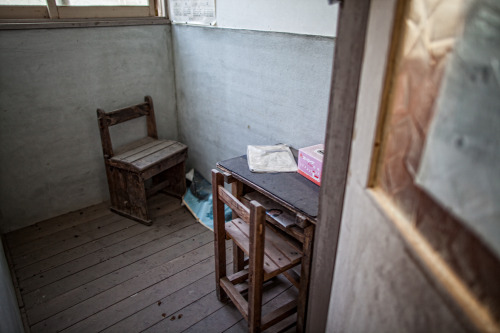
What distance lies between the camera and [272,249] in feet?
5.86

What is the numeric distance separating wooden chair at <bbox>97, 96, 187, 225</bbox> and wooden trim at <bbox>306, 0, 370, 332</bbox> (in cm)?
190

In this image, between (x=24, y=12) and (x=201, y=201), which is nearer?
(x=24, y=12)

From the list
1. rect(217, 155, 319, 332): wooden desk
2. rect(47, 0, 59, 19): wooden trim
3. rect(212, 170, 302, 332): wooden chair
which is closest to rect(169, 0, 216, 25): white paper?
rect(47, 0, 59, 19): wooden trim

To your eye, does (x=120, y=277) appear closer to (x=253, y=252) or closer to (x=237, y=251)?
(x=237, y=251)

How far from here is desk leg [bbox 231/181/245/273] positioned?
205cm

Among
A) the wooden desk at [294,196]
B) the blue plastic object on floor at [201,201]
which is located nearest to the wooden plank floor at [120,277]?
the blue plastic object on floor at [201,201]

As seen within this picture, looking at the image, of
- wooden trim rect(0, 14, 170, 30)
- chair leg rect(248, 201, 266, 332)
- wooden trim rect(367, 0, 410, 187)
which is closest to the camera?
wooden trim rect(367, 0, 410, 187)

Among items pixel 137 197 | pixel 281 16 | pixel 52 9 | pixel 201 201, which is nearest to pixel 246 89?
pixel 281 16

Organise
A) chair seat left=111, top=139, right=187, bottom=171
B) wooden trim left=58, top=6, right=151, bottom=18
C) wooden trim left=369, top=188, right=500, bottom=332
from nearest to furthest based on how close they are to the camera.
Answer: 1. wooden trim left=369, top=188, right=500, bottom=332
2. wooden trim left=58, top=6, right=151, bottom=18
3. chair seat left=111, top=139, right=187, bottom=171

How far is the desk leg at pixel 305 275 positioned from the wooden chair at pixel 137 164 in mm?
1561

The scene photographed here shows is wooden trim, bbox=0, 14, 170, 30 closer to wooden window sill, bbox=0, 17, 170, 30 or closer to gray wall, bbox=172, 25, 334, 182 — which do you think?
wooden window sill, bbox=0, 17, 170, 30

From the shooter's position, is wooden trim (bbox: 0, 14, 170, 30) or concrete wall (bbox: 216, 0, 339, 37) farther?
wooden trim (bbox: 0, 14, 170, 30)

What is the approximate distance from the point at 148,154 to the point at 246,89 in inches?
40.7

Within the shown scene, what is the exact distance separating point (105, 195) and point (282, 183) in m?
2.08
